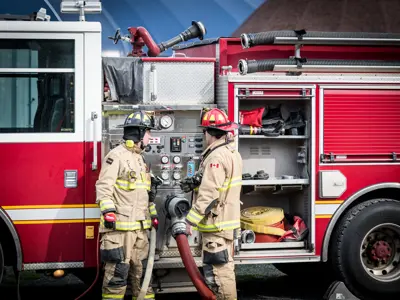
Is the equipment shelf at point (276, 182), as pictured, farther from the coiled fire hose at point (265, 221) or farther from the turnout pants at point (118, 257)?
the turnout pants at point (118, 257)

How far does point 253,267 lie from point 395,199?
9.03 feet

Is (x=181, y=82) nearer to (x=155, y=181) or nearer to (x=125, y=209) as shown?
(x=155, y=181)

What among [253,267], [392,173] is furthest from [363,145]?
[253,267]

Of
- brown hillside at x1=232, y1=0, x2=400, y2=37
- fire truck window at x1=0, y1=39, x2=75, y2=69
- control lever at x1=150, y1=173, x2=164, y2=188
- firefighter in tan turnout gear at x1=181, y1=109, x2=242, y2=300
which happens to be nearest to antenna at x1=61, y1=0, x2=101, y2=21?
fire truck window at x1=0, y1=39, x2=75, y2=69

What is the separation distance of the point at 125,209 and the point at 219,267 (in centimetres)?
95

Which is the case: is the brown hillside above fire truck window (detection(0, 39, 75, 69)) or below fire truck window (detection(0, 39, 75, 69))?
above

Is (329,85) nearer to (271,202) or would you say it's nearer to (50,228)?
(271,202)

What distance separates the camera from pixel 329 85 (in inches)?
289

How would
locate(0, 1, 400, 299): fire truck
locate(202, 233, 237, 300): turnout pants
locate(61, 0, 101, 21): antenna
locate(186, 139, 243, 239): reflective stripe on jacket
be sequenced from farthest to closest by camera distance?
locate(61, 0, 101, 21): antenna < locate(0, 1, 400, 299): fire truck < locate(202, 233, 237, 300): turnout pants < locate(186, 139, 243, 239): reflective stripe on jacket

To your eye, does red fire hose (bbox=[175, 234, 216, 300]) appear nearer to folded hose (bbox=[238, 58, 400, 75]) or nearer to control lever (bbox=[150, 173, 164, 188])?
control lever (bbox=[150, 173, 164, 188])

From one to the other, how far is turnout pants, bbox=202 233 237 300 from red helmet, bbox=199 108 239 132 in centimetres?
94

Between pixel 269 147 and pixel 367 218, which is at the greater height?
pixel 269 147

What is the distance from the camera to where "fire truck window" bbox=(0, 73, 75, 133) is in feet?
21.9

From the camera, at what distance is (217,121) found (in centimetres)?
659
